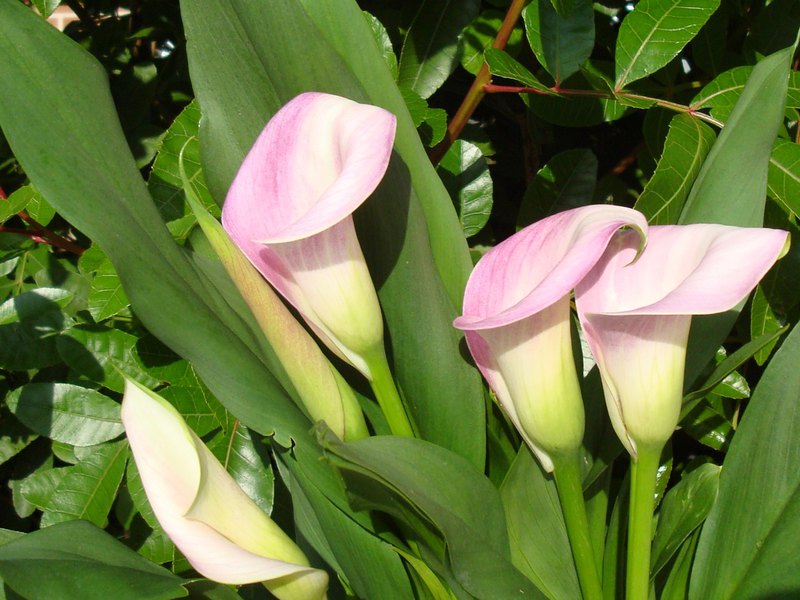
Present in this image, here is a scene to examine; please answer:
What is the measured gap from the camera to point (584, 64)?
0.61m

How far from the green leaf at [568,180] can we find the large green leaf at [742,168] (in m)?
0.22

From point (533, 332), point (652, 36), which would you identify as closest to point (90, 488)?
point (533, 332)

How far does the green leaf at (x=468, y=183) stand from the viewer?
0.66 meters

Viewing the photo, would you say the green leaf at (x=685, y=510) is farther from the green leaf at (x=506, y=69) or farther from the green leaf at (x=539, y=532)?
the green leaf at (x=506, y=69)

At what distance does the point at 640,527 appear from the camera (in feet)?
1.33

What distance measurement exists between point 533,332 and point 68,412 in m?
0.41

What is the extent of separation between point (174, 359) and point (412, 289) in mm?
246

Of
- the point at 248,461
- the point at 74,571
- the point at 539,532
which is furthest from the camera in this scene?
the point at 248,461

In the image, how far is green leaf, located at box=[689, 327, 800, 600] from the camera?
1.33ft

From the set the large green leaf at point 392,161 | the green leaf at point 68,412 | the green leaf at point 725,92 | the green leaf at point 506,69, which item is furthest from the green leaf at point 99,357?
the green leaf at point 725,92

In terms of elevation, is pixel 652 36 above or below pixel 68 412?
above

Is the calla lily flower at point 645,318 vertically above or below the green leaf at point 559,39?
below

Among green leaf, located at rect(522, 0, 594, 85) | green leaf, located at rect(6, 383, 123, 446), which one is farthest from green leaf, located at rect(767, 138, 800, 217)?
green leaf, located at rect(6, 383, 123, 446)

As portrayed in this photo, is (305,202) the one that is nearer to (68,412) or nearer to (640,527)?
(640,527)
